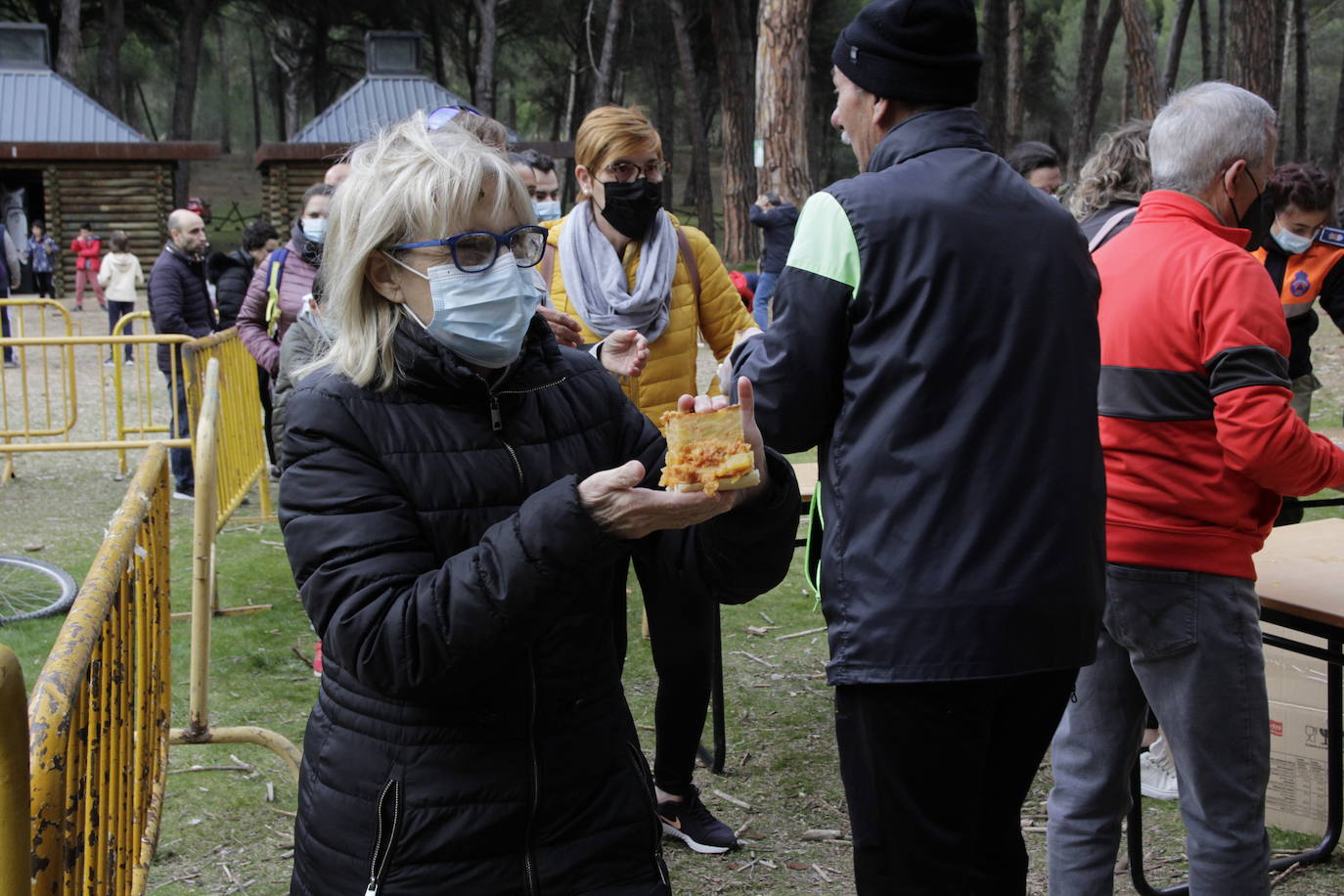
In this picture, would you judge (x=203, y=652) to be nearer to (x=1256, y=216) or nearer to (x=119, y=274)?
(x=1256, y=216)

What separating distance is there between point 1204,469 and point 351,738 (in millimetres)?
1908

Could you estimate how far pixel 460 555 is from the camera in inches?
75.4

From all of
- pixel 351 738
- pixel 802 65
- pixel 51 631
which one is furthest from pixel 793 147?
pixel 351 738

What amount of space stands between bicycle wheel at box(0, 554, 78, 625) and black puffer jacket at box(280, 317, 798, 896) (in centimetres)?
477

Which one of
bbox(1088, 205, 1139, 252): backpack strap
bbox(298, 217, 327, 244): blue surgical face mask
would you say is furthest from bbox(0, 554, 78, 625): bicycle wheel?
bbox(1088, 205, 1139, 252): backpack strap

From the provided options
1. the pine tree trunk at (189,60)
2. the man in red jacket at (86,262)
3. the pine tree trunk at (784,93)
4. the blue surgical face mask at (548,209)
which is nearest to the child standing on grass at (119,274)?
the man in red jacket at (86,262)

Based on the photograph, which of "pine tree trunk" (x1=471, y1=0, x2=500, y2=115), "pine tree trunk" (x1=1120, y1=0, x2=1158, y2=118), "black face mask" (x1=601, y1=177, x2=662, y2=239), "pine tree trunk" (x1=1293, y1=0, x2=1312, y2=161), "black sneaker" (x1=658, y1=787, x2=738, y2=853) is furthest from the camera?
"pine tree trunk" (x1=471, y1=0, x2=500, y2=115)

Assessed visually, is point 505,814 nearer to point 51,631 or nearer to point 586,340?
point 586,340

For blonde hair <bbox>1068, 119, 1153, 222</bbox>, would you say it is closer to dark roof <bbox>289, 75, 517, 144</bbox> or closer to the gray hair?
the gray hair

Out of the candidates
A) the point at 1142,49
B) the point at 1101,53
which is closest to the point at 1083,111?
the point at 1101,53

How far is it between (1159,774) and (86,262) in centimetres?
2596

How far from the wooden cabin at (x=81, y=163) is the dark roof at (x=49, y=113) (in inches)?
0.9

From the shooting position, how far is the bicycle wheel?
6.27 meters

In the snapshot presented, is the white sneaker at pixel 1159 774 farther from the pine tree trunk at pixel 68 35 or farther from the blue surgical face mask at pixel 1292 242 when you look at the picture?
the pine tree trunk at pixel 68 35
